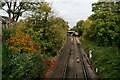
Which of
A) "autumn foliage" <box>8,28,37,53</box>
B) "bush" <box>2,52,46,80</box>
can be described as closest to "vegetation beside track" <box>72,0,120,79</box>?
"bush" <box>2,52,46,80</box>

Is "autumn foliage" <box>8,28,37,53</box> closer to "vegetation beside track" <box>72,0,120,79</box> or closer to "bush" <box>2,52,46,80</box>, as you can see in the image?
"bush" <box>2,52,46,80</box>

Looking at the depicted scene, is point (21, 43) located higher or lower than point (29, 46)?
higher

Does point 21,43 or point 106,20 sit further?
point 106,20

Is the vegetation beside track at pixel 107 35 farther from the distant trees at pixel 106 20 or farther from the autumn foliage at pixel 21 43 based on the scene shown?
the autumn foliage at pixel 21 43

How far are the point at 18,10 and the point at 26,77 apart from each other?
15.5m

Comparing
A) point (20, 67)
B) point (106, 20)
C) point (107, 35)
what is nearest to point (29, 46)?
point (20, 67)

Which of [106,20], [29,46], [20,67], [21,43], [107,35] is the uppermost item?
[106,20]

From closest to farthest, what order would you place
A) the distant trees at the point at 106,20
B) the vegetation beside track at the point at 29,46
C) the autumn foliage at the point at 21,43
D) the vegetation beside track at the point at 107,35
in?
the vegetation beside track at the point at 29,46
the autumn foliage at the point at 21,43
the vegetation beside track at the point at 107,35
the distant trees at the point at 106,20

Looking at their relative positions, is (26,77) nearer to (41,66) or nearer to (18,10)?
(41,66)

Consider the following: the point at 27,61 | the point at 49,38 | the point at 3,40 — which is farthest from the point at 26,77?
the point at 49,38

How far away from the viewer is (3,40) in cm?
1688

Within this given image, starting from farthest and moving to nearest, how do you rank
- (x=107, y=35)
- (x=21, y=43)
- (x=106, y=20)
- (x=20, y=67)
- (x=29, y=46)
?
(x=107, y=35)
(x=106, y=20)
(x=29, y=46)
(x=21, y=43)
(x=20, y=67)

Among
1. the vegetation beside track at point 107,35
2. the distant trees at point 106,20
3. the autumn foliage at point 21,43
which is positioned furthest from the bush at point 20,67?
the distant trees at point 106,20

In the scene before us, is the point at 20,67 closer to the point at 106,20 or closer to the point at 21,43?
the point at 21,43
